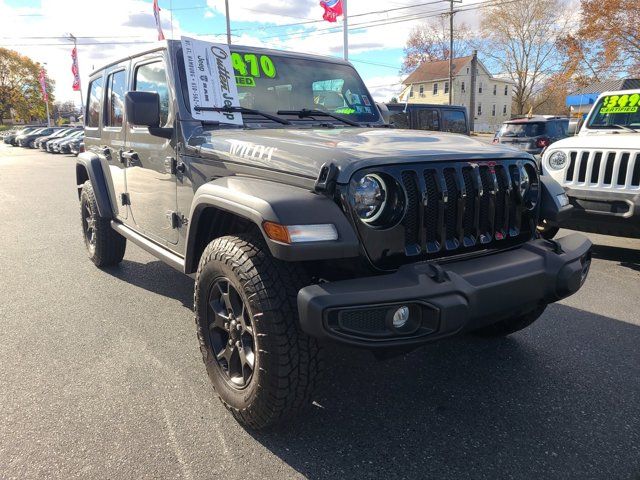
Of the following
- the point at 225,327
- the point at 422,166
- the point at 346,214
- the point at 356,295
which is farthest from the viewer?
the point at 225,327

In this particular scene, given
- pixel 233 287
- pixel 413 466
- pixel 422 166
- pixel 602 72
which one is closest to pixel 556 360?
pixel 413 466

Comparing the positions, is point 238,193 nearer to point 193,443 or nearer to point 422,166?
point 422,166

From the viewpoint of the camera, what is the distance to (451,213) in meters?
2.33

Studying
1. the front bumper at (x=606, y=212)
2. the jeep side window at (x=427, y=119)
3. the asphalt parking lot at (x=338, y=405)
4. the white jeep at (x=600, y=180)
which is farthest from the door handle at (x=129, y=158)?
the jeep side window at (x=427, y=119)

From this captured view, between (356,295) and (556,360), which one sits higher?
(356,295)

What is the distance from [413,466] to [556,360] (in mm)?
1469

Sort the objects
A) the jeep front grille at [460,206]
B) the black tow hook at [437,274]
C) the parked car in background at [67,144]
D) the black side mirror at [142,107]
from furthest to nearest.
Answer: the parked car in background at [67,144] → the black side mirror at [142,107] → the jeep front grille at [460,206] → the black tow hook at [437,274]

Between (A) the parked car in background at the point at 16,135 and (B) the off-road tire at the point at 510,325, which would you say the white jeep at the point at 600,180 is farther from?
(A) the parked car in background at the point at 16,135

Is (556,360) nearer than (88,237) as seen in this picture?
Yes

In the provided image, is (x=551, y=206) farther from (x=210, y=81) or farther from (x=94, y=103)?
(x=94, y=103)

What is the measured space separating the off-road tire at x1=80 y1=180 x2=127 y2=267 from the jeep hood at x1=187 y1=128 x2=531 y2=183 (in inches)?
87.2

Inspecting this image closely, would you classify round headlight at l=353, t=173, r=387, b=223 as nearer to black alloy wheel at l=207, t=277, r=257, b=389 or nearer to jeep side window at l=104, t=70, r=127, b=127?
black alloy wheel at l=207, t=277, r=257, b=389

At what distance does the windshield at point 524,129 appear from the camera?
45.0 ft

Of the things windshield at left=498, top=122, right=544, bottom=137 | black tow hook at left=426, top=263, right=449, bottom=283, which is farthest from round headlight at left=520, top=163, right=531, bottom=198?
windshield at left=498, top=122, right=544, bottom=137
